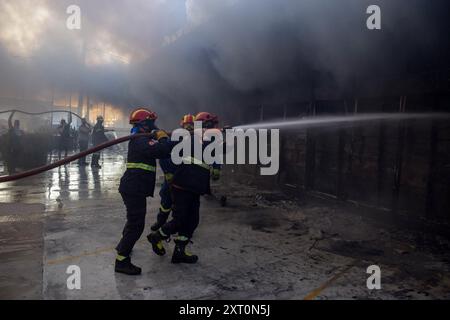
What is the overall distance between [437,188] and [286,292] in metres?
3.05

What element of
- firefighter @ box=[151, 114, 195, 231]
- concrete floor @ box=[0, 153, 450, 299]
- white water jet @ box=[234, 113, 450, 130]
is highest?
white water jet @ box=[234, 113, 450, 130]

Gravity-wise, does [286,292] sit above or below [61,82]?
below

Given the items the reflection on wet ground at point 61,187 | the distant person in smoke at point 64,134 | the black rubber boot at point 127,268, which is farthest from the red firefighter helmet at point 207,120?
the distant person in smoke at point 64,134

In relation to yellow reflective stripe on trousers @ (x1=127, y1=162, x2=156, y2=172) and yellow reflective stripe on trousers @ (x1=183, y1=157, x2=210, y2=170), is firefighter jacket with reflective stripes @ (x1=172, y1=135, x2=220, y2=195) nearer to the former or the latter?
yellow reflective stripe on trousers @ (x1=183, y1=157, x2=210, y2=170)

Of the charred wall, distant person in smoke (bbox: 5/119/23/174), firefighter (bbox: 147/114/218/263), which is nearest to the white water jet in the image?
the charred wall

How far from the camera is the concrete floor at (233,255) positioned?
123 inches

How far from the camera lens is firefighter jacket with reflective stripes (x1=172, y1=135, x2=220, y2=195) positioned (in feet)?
12.3

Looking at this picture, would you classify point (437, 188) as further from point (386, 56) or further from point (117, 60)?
point (117, 60)

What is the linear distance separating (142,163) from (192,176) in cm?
55

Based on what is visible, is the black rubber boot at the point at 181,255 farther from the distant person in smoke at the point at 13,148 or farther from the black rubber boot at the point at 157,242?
the distant person in smoke at the point at 13,148

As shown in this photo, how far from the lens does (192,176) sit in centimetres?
376

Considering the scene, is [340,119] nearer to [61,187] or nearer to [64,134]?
[61,187]

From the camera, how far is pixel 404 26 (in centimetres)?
501

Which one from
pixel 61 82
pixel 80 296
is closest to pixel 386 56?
pixel 80 296
